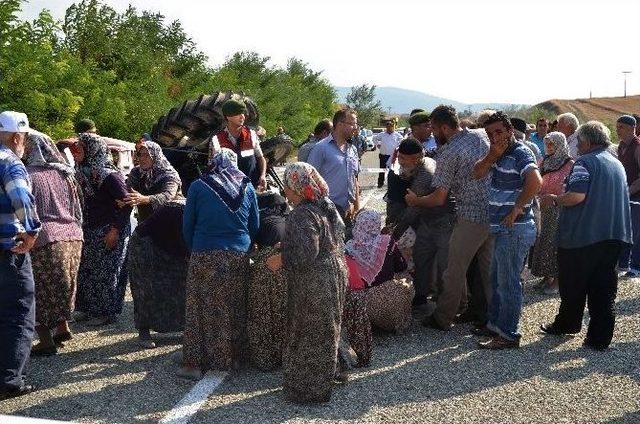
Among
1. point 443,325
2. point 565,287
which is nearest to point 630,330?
point 565,287

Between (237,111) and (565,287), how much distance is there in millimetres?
3710

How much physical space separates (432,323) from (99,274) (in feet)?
10.5

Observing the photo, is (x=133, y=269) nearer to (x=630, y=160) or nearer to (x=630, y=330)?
(x=630, y=330)

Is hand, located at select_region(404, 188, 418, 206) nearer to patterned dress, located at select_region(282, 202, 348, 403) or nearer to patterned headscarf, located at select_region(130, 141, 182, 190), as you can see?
patterned dress, located at select_region(282, 202, 348, 403)

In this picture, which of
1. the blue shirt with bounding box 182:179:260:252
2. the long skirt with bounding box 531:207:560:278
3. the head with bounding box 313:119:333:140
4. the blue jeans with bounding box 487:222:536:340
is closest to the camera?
the blue shirt with bounding box 182:179:260:252

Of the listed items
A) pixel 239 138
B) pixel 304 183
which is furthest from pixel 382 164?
pixel 304 183

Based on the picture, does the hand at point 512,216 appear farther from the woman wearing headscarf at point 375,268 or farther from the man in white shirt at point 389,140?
the man in white shirt at point 389,140

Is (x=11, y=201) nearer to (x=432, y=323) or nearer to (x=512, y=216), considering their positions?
(x=512, y=216)

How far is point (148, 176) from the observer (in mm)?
7250

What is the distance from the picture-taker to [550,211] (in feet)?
30.4

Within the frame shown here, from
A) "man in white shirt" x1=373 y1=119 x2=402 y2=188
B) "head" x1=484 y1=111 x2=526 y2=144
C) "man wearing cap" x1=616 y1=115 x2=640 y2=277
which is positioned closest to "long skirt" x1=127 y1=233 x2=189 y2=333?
"head" x1=484 y1=111 x2=526 y2=144

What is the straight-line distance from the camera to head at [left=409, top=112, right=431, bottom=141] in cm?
829

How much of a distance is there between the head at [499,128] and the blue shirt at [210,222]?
2.13 meters

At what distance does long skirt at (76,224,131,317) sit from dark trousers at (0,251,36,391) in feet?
6.00
